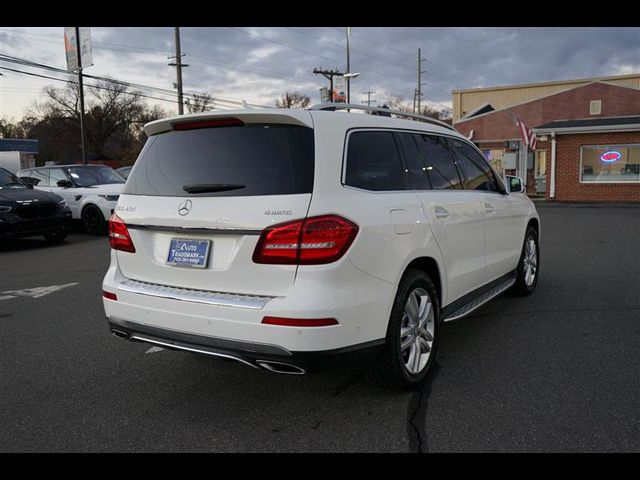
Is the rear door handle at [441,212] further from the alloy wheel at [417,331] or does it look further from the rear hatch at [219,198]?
the rear hatch at [219,198]

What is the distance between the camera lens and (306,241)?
2.91 m

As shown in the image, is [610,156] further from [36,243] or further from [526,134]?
[36,243]

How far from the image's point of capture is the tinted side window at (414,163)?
3.93 metres

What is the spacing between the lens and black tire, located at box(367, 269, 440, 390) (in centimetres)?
334

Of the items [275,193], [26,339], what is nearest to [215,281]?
[275,193]

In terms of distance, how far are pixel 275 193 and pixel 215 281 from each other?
2.03 ft

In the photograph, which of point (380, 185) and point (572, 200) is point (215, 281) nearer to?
point (380, 185)

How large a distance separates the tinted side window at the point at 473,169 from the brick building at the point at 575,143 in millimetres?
19240

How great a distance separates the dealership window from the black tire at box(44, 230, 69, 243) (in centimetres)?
1999

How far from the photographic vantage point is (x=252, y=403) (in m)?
3.53

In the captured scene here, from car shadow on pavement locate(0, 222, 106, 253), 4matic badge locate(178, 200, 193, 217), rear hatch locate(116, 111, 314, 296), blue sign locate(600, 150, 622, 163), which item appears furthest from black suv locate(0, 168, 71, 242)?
blue sign locate(600, 150, 622, 163)

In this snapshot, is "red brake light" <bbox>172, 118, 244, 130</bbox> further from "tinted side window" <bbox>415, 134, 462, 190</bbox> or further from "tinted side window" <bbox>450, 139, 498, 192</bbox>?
"tinted side window" <bbox>450, 139, 498, 192</bbox>

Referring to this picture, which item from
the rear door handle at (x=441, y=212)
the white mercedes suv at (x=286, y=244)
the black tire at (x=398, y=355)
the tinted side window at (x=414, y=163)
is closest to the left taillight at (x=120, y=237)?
the white mercedes suv at (x=286, y=244)

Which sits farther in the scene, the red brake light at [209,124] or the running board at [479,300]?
the running board at [479,300]
